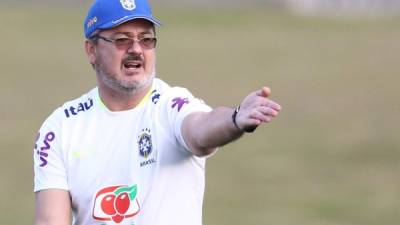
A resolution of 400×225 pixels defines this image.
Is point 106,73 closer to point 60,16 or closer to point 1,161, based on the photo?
point 1,161

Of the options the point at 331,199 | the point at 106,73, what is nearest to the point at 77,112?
the point at 106,73

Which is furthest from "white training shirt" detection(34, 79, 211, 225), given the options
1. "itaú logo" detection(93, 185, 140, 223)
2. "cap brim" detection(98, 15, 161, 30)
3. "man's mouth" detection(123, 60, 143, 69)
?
"cap brim" detection(98, 15, 161, 30)

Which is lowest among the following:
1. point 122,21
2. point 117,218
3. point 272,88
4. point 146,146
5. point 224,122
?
point 117,218

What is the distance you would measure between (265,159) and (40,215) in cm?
1292

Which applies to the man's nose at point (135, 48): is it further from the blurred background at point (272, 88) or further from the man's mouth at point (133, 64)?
the blurred background at point (272, 88)

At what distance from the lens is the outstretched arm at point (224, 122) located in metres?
6.12

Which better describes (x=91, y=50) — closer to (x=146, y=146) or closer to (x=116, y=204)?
(x=146, y=146)

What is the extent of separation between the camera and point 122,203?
7148 millimetres

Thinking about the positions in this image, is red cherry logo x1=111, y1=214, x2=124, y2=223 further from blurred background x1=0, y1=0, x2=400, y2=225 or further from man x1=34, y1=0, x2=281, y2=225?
blurred background x1=0, y1=0, x2=400, y2=225

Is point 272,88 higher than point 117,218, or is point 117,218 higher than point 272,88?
point 272,88

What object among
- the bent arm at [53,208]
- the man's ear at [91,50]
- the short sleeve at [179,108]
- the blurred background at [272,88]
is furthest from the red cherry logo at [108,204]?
the blurred background at [272,88]

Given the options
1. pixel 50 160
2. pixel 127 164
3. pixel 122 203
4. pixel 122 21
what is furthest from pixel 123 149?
pixel 122 21

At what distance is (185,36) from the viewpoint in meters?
41.3

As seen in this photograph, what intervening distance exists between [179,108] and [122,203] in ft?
1.93
